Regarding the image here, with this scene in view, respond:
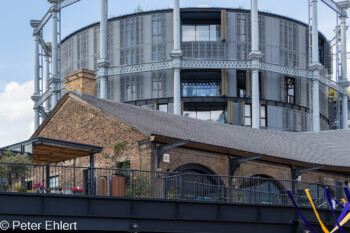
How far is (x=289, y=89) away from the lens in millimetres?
69375

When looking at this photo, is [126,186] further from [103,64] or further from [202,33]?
[202,33]

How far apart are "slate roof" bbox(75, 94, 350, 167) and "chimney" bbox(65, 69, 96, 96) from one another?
1.21m

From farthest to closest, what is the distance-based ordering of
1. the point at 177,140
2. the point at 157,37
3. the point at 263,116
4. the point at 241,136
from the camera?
the point at 263,116 < the point at 157,37 < the point at 241,136 < the point at 177,140

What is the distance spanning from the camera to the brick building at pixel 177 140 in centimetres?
3072

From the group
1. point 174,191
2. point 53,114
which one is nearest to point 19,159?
point 174,191

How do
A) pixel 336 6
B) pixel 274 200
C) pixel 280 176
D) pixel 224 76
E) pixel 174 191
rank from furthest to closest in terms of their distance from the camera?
pixel 336 6
pixel 224 76
pixel 280 176
pixel 274 200
pixel 174 191

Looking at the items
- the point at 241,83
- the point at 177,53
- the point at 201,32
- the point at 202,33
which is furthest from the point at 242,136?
the point at 201,32

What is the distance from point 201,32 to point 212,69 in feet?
14.1

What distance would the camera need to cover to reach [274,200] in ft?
96.8

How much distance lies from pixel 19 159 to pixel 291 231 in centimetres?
1064

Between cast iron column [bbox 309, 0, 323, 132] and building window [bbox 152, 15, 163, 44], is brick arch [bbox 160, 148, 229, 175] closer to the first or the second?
cast iron column [bbox 309, 0, 323, 132]

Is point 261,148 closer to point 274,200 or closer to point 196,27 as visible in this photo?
point 274,200

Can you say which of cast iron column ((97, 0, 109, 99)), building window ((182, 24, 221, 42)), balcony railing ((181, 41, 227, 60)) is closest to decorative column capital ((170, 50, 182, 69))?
balcony railing ((181, 41, 227, 60))

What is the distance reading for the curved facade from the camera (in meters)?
66.6
